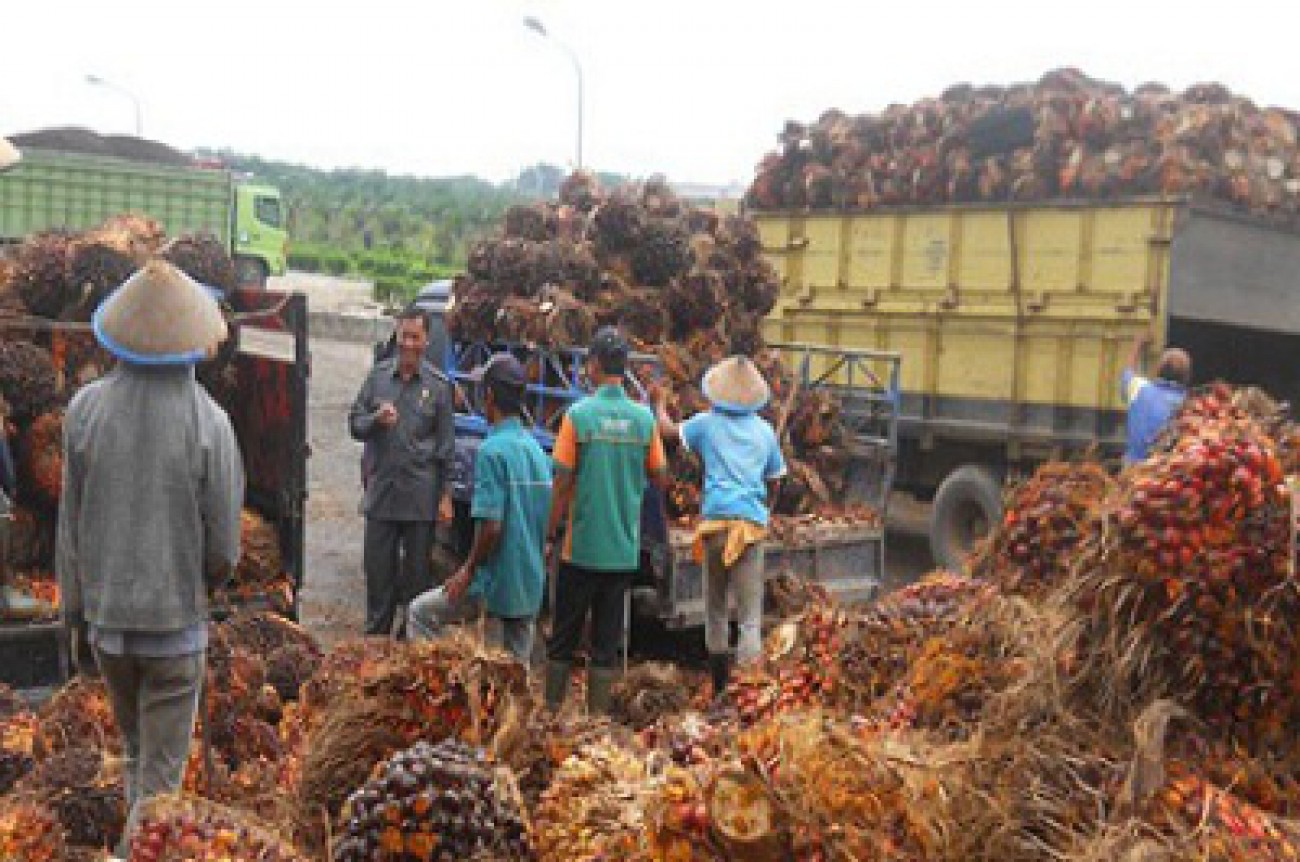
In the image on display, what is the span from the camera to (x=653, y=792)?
2.80 metres

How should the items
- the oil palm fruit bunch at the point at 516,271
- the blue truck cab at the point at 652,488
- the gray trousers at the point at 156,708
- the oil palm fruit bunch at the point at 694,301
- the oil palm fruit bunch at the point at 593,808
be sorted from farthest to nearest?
the oil palm fruit bunch at the point at 694,301 → the oil palm fruit bunch at the point at 516,271 → the blue truck cab at the point at 652,488 → the gray trousers at the point at 156,708 → the oil palm fruit bunch at the point at 593,808

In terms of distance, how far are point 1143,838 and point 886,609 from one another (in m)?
1.48

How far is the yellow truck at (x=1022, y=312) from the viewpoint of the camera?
406 inches

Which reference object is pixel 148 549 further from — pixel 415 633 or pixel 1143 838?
pixel 1143 838

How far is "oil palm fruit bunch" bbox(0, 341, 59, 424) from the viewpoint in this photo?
6844 mm

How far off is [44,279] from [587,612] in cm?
347

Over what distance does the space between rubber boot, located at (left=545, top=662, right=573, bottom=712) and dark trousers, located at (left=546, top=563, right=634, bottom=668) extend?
0.11ft

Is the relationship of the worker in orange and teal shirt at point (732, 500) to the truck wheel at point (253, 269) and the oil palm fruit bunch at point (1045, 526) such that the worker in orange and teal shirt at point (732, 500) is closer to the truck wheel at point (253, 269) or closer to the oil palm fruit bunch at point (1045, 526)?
the oil palm fruit bunch at point (1045, 526)

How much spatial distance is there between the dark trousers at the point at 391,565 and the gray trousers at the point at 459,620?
143 cm

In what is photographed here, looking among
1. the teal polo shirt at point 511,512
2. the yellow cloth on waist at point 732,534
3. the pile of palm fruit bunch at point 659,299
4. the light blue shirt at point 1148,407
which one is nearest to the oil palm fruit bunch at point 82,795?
the teal polo shirt at point 511,512

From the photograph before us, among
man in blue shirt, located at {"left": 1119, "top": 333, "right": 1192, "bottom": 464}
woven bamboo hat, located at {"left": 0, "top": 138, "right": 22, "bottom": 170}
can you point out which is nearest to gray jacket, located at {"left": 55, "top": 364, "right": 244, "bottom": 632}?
woven bamboo hat, located at {"left": 0, "top": 138, "right": 22, "bottom": 170}

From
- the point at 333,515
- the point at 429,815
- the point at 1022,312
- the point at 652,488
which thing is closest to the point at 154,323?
the point at 429,815

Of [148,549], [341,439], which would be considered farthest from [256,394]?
[341,439]

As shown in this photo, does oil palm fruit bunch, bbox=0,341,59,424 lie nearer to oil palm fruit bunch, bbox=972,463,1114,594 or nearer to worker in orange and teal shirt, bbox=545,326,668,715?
worker in orange and teal shirt, bbox=545,326,668,715
